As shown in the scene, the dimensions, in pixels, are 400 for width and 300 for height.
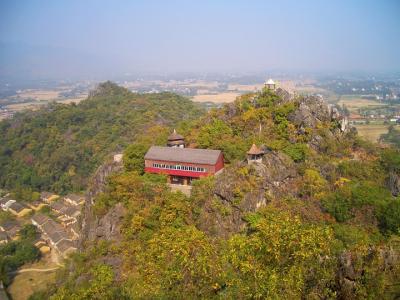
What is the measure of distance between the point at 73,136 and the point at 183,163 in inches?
1637

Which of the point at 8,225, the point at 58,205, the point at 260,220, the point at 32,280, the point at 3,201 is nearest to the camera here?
the point at 260,220

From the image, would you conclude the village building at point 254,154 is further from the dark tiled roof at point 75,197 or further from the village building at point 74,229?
the dark tiled roof at point 75,197

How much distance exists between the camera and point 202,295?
35.2ft

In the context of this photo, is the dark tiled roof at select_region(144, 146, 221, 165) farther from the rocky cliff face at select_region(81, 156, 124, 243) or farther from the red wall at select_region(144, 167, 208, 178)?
the rocky cliff face at select_region(81, 156, 124, 243)

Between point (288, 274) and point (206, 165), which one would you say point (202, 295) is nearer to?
point (288, 274)

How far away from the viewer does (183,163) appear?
25406 millimetres

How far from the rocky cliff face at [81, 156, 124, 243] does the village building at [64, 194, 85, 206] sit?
16.9 meters

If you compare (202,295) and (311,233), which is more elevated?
(311,233)

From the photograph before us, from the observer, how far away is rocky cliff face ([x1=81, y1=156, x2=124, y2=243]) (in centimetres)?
2323

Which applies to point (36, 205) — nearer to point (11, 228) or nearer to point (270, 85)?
point (11, 228)

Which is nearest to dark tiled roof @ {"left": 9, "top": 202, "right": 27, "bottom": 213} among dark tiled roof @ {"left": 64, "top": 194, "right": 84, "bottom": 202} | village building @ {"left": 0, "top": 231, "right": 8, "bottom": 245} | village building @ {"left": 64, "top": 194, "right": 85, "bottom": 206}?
village building @ {"left": 64, "top": 194, "right": 85, "bottom": 206}

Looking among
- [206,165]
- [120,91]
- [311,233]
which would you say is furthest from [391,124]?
[311,233]

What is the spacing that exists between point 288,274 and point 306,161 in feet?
55.0

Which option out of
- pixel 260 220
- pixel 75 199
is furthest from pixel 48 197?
pixel 260 220
